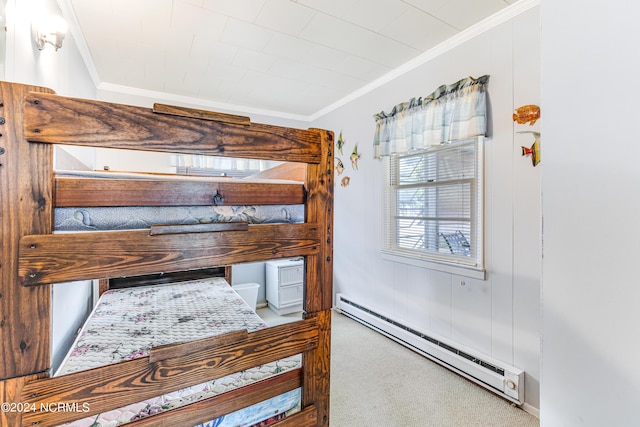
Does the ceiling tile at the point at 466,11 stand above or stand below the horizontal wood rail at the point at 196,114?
above

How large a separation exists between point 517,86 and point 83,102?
225 centimetres

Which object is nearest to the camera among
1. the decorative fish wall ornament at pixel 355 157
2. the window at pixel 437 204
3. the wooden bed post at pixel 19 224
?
the wooden bed post at pixel 19 224

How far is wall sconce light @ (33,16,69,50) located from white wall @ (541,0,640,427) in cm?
206

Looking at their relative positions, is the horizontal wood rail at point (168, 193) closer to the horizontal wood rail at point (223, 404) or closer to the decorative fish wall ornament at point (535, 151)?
the horizontal wood rail at point (223, 404)

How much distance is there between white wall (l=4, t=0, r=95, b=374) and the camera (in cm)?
116

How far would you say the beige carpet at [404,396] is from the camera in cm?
167

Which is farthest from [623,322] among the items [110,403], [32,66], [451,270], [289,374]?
[32,66]

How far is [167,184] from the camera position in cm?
84

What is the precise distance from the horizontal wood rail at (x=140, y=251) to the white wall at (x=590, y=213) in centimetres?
73

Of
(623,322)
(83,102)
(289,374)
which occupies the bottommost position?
(289,374)

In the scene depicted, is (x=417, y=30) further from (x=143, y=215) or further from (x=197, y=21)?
(x=143, y=215)

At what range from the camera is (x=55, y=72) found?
1630mm

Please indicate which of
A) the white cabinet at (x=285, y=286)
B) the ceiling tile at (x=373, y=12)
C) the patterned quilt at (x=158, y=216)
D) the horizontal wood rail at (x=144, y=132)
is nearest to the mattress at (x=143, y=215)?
the patterned quilt at (x=158, y=216)

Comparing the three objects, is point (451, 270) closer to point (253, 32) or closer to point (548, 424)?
point (548, 424)
